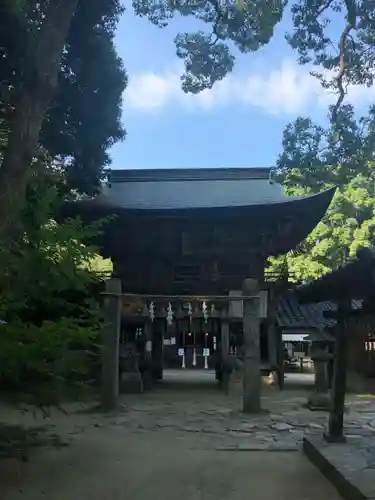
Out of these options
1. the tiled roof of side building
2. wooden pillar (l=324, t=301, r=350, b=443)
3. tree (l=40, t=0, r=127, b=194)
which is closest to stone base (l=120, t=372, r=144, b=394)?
the tiled roof of side building

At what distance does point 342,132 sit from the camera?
32.1 ft

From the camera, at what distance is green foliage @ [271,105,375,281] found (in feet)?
33.7

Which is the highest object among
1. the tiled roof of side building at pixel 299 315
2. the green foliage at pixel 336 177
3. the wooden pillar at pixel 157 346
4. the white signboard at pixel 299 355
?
the green foliage at pixel 336 177

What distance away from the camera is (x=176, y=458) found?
641 centimetres

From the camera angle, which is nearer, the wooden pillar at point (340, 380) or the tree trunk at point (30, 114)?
the tree trunk at point (30, 114)

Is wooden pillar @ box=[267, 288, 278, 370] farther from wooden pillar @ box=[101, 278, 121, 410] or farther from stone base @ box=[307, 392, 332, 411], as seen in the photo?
wooden pillar @ box=[101, 278, 121, 410]

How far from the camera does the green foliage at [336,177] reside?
10.3m

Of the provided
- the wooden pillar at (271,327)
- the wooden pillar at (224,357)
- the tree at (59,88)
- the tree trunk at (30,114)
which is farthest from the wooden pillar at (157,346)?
the tree trunk at (30,114)

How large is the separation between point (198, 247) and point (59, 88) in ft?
21.9

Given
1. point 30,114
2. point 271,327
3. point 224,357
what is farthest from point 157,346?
point 30,114

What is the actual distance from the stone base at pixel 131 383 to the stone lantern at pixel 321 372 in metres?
4.23

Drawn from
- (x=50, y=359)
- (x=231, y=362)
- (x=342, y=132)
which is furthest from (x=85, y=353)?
(x=231, y=362)

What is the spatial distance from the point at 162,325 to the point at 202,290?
2811mm

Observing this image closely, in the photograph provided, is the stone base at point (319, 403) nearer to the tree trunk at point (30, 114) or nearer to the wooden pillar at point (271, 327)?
the wooden pillar at point (271, 327)
